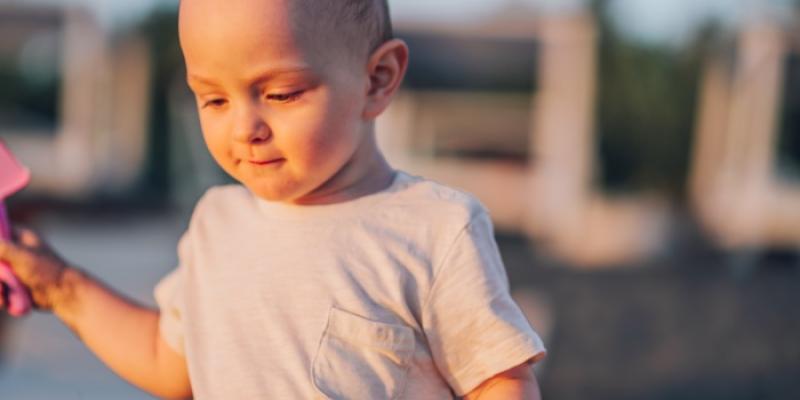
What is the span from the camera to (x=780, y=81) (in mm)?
12422

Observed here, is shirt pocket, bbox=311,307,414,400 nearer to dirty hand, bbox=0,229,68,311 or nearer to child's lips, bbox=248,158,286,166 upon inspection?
child's lips, bbox=248,158,286,166

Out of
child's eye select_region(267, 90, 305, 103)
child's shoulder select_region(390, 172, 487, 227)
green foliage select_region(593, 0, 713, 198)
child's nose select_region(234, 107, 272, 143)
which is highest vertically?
child's eye select_region(267, 90, 305, 103)

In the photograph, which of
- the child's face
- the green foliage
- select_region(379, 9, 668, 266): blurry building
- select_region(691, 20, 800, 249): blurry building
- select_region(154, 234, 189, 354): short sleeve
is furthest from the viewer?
the green foliage

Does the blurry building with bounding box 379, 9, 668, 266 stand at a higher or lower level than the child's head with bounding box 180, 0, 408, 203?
lower

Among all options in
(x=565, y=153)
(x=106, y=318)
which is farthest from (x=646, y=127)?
(x=106, y=318)

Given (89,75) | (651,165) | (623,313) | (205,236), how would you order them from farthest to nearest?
(651,165) < (89,75) < (623,313) < (205,236)

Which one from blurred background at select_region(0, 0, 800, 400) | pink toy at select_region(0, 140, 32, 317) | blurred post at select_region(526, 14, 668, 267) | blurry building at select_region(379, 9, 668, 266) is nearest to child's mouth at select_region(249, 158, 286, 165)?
pink toy at select_region(0, 140, 32, 317)

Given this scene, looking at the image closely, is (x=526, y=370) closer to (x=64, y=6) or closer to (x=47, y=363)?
(x=47, y=363)

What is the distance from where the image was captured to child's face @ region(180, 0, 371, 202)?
1175 mm

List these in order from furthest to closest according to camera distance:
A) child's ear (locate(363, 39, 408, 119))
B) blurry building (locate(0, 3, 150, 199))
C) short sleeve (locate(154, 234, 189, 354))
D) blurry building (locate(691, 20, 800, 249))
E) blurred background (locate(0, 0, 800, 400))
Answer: blurry building (locate(0, 3, 150, 199))
blurry building (locate(691, 20, 800, 249))
blurred background (locate(0, 0, 800, 400))
short sleeve (locate(154, 234, 189, 354))
child's ear (locate(363, 39, 408, 119))

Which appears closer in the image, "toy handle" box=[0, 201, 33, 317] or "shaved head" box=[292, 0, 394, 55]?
"shaved head" box=[292, 0, 394, 55]

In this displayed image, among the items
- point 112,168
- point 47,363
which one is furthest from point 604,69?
point 47,363

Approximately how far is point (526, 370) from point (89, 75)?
13562 millimetres

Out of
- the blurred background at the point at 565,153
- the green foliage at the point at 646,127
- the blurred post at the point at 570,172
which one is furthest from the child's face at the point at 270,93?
the green foliage at the point at 646,127
